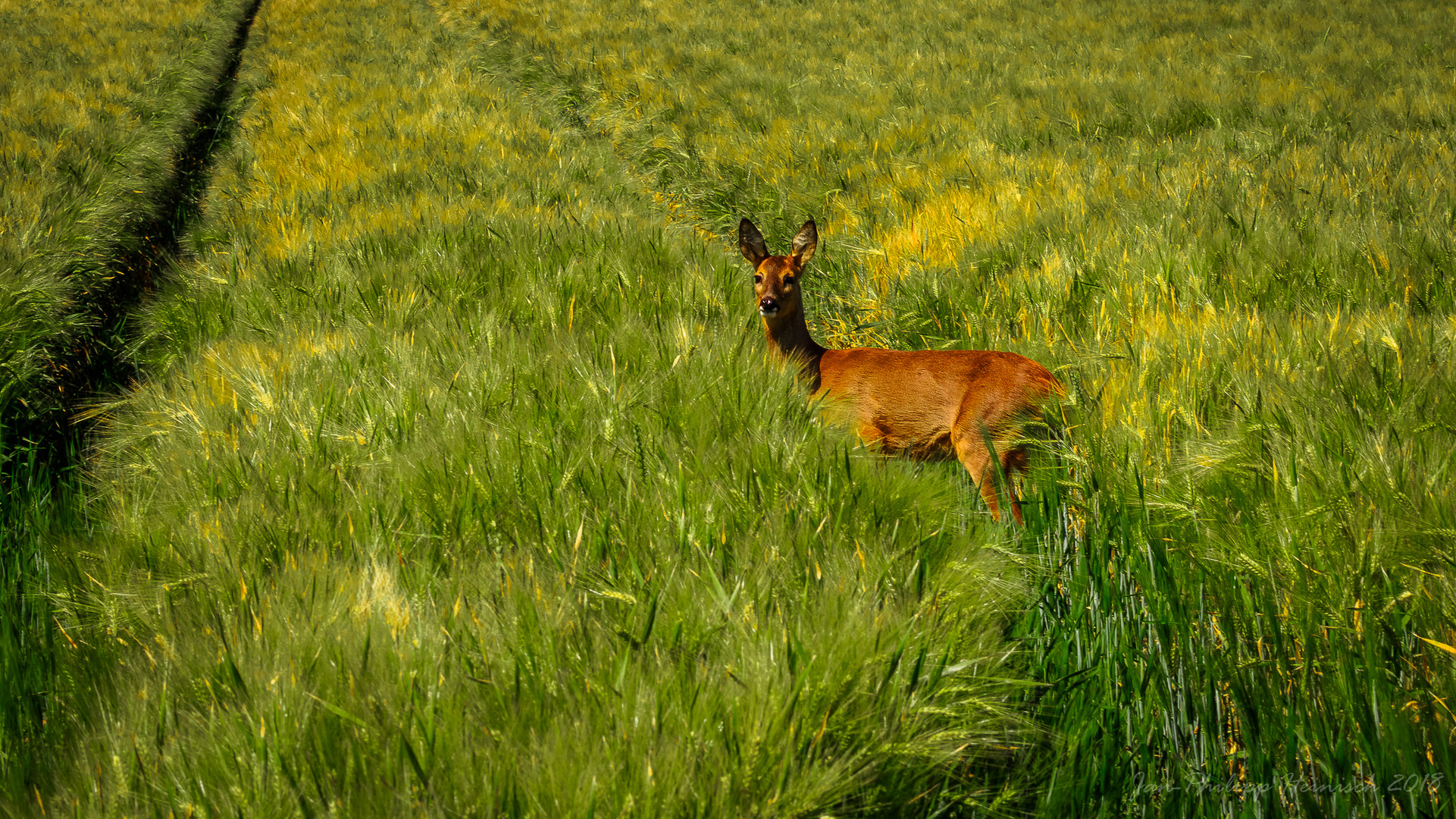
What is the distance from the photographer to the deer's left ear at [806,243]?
5215 mm

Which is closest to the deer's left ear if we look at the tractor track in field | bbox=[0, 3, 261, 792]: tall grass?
the tractor track in field

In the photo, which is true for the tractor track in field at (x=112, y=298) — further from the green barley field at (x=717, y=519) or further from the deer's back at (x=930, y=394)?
the deer's back at (x=930, y=394)

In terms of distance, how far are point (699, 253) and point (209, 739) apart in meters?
4.83

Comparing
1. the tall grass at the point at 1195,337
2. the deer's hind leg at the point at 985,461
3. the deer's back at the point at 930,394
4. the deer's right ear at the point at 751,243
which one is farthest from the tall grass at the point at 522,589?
the deer's right ear at the point at 751,243

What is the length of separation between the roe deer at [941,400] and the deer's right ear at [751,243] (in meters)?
0.66

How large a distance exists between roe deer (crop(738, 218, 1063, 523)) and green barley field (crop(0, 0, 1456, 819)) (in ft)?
0.54

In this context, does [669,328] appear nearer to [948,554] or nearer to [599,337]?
[599,337]

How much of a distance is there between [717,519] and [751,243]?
10.8 feet

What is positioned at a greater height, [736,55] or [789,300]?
[736,55]

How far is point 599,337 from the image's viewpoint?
3.94 meters

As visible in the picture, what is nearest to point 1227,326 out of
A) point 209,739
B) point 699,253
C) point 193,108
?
point 699,253

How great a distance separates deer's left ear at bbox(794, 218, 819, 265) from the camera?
5215mm

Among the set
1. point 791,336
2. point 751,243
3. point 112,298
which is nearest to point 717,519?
point 791,336

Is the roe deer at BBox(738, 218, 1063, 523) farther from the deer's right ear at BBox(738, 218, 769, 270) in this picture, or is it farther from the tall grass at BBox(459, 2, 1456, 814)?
the deer's right ear at BBox(738, 218, 769, 270)
